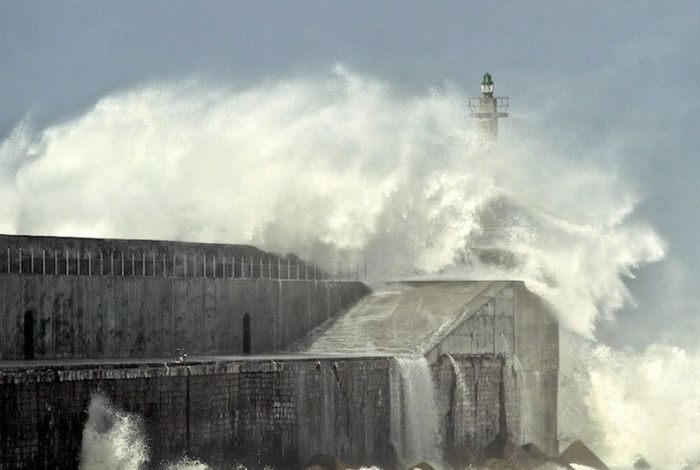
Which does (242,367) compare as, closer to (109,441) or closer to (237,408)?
(237,408)

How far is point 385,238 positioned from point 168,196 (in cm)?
507

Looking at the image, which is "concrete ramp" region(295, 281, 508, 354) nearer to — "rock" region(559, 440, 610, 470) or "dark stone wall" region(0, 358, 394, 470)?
"dark stone wall" region(0, 358, 394, 470)

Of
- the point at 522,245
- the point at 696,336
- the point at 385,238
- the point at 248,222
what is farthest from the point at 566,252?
the point at 696,336

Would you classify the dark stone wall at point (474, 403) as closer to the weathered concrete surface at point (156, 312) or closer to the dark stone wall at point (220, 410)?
the dark stone wall at point (220, 410)

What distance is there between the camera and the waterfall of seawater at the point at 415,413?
4247 cm

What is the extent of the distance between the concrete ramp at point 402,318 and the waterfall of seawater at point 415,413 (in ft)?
2.66

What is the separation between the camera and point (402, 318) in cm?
4638

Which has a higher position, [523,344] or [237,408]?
[523,344]

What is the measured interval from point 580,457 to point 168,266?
9.87 metres

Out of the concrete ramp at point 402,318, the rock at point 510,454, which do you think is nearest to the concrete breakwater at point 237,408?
the rock at point 510,454

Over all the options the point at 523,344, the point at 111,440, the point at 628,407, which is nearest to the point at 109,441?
the point at 111,440

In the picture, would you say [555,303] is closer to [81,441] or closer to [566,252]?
[566,252]

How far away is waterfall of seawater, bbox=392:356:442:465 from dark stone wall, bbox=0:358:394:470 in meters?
0.43

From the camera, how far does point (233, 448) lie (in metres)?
38.0
